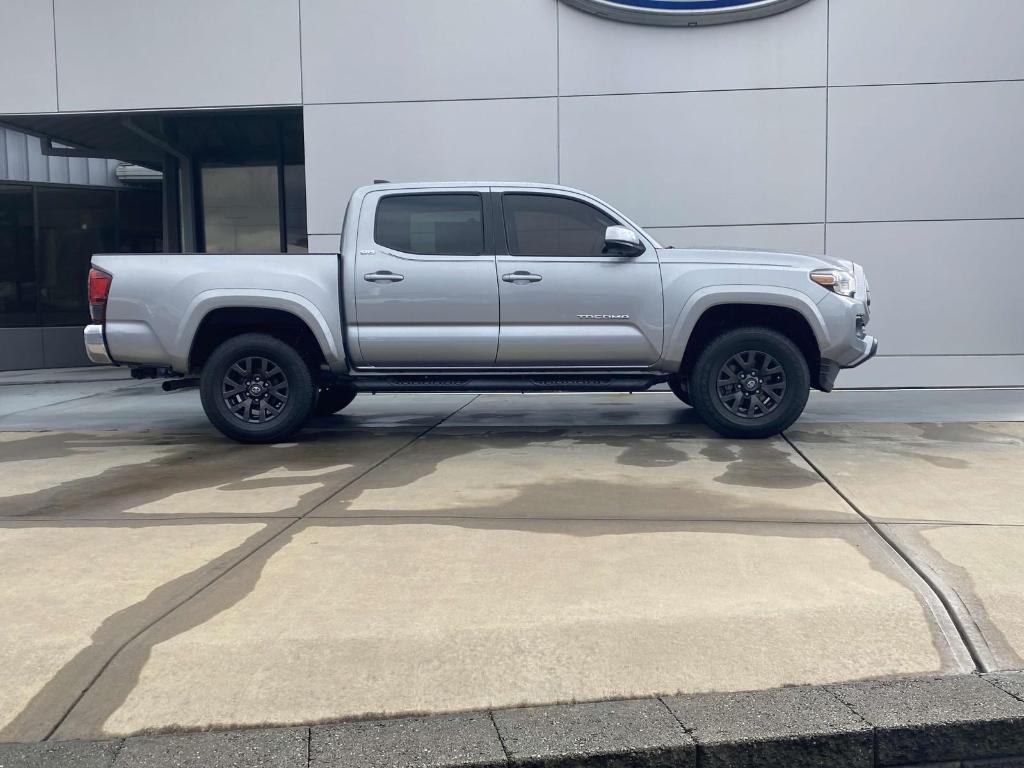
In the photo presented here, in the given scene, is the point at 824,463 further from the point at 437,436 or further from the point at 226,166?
the point at 226,166

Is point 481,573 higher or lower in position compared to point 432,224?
lower

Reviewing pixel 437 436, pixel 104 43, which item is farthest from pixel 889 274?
pixel 104 43

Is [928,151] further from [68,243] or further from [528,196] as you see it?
[68,243]

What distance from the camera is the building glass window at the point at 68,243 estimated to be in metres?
16.7

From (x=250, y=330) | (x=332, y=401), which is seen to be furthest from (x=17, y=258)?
(x=250, y=330)

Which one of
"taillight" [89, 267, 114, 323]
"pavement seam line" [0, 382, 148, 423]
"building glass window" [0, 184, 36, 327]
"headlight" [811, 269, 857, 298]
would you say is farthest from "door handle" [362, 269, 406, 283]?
"building glass window" [0, 184, 36, 327]

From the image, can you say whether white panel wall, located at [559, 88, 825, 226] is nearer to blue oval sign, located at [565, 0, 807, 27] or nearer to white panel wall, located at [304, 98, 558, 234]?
white panel wall, located at [304, 98, 558, 234]

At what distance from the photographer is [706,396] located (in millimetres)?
7137

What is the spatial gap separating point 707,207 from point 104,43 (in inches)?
306

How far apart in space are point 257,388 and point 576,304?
266 centimetres

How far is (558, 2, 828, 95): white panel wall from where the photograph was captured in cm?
1077

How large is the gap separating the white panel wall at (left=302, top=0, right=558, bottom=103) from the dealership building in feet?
0.08

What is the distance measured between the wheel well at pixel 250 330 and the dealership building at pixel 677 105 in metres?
4.16

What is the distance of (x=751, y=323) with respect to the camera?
7.27 m
